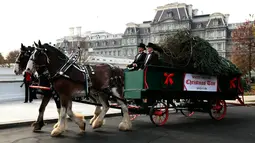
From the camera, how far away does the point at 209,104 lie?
31.8ft

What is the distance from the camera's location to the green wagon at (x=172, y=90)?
319 inches

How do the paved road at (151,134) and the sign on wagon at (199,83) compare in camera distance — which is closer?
the paved road at (151,134)

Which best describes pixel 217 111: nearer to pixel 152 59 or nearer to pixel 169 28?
pixel 152 59

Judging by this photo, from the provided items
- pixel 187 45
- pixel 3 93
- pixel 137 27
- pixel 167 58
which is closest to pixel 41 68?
pixel 167 58

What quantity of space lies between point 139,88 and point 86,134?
1874 millimetres

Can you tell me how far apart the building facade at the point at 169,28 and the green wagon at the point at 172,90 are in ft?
203

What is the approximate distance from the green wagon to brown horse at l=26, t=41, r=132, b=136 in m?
0.51

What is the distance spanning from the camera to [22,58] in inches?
292

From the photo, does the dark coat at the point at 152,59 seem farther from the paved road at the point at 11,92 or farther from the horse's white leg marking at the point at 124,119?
the paved road at the point at 11,92

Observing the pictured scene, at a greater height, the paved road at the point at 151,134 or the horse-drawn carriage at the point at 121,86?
the horse-drawn carriage at the point at 121,86

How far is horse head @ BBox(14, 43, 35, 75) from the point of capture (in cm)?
740

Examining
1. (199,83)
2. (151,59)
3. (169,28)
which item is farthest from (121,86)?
(169,28)

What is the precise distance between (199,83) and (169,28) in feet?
262

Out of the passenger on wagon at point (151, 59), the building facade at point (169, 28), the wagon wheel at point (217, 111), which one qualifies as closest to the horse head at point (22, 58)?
the passenger on wagon at point (151, 59)
